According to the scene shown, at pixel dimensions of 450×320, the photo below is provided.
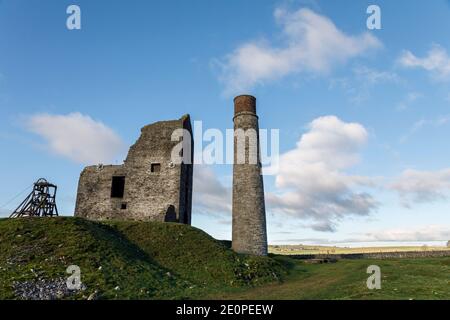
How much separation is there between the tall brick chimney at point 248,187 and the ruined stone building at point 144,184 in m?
5.70

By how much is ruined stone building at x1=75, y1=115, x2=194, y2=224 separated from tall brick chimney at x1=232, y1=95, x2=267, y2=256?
224 inches

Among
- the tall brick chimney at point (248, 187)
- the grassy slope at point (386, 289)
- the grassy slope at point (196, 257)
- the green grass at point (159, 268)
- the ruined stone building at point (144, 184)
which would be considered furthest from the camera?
the ruined stone building at point (144, 184)

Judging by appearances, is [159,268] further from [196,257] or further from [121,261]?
[196,257]

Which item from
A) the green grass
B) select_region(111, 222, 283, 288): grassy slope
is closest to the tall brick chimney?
select_region(111, 222, 283, 288): grassy slope

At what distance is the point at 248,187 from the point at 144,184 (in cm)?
1041

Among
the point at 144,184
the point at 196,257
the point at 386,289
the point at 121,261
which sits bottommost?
the point at 386,289

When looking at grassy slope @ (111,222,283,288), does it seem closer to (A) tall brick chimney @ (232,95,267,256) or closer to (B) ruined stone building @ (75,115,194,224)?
(A) tall brick chimney @ (232,95,267,256)

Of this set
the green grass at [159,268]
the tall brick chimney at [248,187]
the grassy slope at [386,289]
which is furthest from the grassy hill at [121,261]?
the tall brick chimney at [248,187]

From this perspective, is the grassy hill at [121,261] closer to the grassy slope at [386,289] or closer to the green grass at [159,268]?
the green grass at [159,268]

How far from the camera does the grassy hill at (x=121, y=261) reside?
48.6 feet

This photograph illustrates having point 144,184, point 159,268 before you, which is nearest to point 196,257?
point 159,268

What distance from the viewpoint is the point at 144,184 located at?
1296 inches
